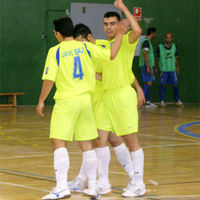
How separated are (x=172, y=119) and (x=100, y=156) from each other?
6.09 metres

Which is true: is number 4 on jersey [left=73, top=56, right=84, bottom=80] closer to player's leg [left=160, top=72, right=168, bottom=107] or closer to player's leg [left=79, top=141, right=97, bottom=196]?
player's leg [left=79, top=141, right=97, bottom=196]

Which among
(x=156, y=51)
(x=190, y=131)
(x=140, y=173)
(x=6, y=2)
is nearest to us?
(x=140, y=173)

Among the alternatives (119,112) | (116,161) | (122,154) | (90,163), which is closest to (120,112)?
(119,112)

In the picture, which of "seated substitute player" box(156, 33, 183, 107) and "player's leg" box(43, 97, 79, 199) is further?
"seated substitute player" box(156, 33, 183, 107)

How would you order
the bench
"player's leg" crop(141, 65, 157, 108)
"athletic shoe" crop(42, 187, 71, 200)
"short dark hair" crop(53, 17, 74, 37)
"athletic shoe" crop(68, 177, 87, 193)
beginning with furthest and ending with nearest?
"player's leg" crop(141, 65, 157, 108) < the bench < "athletic shoe" crop(68, 177, 87, 193) < "short dark hair" crop(53, 17, 74, 37) < "athletic shoe" crop(42, 187, 71, 200)

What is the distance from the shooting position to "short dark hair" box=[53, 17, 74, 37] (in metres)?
4.19

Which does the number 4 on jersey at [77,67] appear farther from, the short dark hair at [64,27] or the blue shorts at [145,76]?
the blue shorts at [145,76]

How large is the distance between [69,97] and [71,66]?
0.81ft

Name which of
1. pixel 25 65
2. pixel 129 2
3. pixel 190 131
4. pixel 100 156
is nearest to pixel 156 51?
pixel 129 2

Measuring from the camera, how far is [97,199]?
4.21m

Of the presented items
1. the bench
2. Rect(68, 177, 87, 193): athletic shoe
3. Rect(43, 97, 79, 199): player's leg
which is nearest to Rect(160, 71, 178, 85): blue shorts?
the bench

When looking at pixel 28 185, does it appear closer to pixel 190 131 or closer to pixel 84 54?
pixel 84 54

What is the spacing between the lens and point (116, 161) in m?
5.96

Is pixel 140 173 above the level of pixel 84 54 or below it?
below
